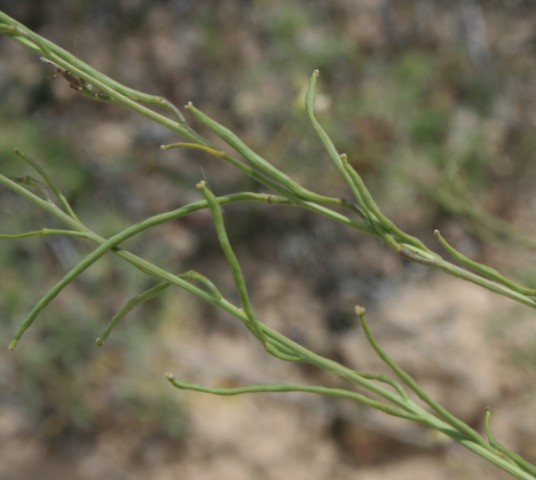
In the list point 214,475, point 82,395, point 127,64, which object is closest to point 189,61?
point 127,64

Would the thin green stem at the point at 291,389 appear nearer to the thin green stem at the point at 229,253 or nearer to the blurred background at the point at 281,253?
the thin green stem at the point at 229,253

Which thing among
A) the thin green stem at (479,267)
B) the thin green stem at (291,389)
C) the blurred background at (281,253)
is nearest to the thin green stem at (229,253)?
the thin green stem at (291,389)

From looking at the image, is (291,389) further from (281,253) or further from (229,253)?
(281,253)

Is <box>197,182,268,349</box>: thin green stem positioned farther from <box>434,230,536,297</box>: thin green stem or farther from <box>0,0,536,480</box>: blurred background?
<box>0,0,536,480</box>: blurred background

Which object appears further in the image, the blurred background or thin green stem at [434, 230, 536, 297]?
the blurred background

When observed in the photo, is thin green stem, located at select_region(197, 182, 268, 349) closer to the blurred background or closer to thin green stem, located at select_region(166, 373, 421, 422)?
thin green stem, located at select_region(166, 373, 421, 422)

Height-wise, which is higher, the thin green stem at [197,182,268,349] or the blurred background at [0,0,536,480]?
the thin green stem at [197,182,268,349]

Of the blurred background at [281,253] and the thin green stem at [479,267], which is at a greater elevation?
the thin green stem at [479,267]

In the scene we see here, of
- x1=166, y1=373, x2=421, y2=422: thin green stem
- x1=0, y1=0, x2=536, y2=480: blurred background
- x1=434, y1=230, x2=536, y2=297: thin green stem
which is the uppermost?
x1=434, y1=230, x2=536, y2=297: thin green stem

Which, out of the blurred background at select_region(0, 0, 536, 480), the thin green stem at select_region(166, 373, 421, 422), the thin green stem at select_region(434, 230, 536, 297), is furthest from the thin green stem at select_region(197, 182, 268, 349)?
the blurred background at select_region(0, 0, 536, 480)
